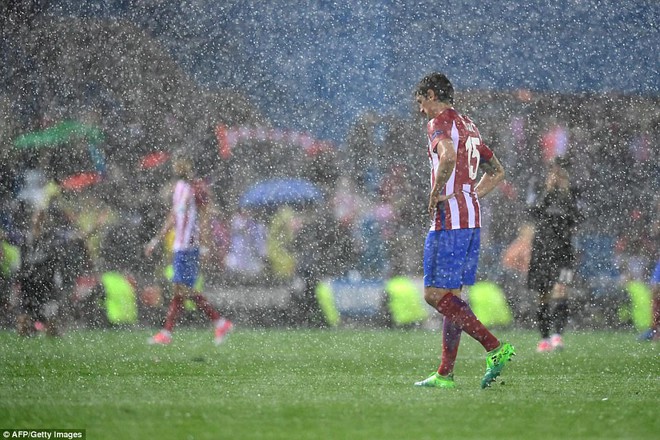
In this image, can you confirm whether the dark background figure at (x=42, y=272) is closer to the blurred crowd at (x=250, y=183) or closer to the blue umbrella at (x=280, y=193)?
the blurred crowd at (x=250, y=183)

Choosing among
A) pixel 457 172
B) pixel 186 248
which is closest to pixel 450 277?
pixel 457 172

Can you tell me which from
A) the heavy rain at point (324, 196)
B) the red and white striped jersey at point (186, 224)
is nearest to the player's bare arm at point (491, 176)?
the heavy rain at point (324, 196)

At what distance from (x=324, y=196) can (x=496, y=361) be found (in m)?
8.29

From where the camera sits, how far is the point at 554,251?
34.7 ft

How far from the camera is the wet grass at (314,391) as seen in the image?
16.7ft

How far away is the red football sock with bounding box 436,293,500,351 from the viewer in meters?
6.68

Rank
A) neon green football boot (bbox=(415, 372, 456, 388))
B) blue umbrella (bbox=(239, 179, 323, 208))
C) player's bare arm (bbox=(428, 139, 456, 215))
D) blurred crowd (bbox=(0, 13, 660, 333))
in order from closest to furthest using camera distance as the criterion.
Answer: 1. player's bare arm (bbox=(428, 139, 456, 215))
2. neon green football boot (bbox=(415, 372, 456, 388))
3. blurred crowd (bbox=(0, 13, 660, 333))
4. blue umbrella (bbox=(239, 179, 323, 208))

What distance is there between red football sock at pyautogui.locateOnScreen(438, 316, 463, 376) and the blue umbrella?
8.00m

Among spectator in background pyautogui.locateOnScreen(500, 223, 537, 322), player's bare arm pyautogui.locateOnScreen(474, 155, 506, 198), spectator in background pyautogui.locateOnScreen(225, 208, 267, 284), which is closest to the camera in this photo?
player's bare arm pyautogui.locateOnScreen(474, 155, 506, 198)

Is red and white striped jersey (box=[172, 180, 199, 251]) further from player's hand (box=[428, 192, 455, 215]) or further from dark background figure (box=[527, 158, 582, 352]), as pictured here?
player's hand (box=[428, 192, 455, 215])

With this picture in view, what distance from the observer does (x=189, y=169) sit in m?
10.1

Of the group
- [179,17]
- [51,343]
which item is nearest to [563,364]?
[51,343]

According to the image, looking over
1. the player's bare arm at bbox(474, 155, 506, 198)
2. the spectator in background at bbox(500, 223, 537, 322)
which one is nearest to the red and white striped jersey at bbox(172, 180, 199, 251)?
the player's bare arm at bbox(474, 155, 506, 198)

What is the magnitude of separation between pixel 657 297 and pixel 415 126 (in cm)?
331
